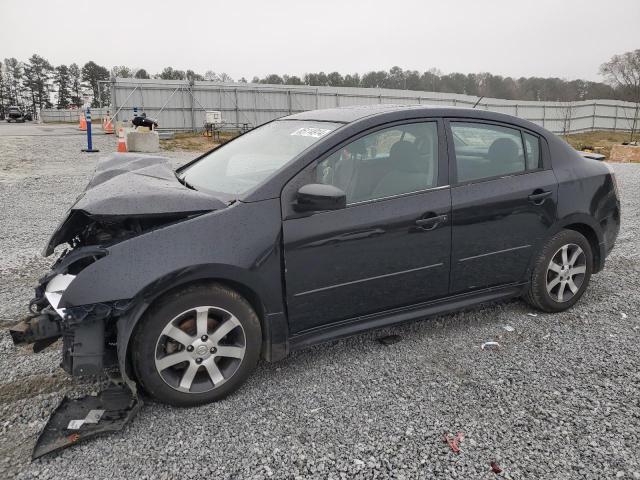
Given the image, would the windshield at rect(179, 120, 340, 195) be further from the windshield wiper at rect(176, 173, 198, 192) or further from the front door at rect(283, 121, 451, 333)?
the front door at rect(283, 121, 451, 333)

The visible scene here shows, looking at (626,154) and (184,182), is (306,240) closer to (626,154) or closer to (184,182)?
(184,182)

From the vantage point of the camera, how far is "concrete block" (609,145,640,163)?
21984 mm

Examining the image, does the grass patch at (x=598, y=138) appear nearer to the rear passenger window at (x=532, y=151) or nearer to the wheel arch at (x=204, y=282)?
the rear passenger window at (x=532, y=151)

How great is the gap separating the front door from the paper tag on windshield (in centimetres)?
20

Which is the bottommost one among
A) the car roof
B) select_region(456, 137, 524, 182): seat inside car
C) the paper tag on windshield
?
select_region(456, 137, 524, 182): seat inside car

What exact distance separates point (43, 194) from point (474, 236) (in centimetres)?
868

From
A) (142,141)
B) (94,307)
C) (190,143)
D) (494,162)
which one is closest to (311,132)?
(494,162)

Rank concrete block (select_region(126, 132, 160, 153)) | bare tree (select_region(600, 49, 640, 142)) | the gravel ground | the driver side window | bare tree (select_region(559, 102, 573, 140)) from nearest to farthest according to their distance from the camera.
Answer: the gravel ground → the driver side window → concrete block (select_region(126, 132, 160, 153)) → bare tree (select_region(559, 102, 573, 140)) → bare tree (select_region(600, 49, 640, 142))

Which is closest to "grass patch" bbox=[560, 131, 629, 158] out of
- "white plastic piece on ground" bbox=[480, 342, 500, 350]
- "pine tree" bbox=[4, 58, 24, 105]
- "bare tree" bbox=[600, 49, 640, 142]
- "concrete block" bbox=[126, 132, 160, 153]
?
"bare tree" bbox=[600, 49, 640, 142]

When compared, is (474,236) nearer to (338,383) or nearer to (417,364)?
(417,364)

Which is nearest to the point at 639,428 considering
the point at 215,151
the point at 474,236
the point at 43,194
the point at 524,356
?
the point at 524,356

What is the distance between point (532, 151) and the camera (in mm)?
4016

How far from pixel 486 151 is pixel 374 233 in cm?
127

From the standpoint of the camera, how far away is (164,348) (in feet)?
9.02
